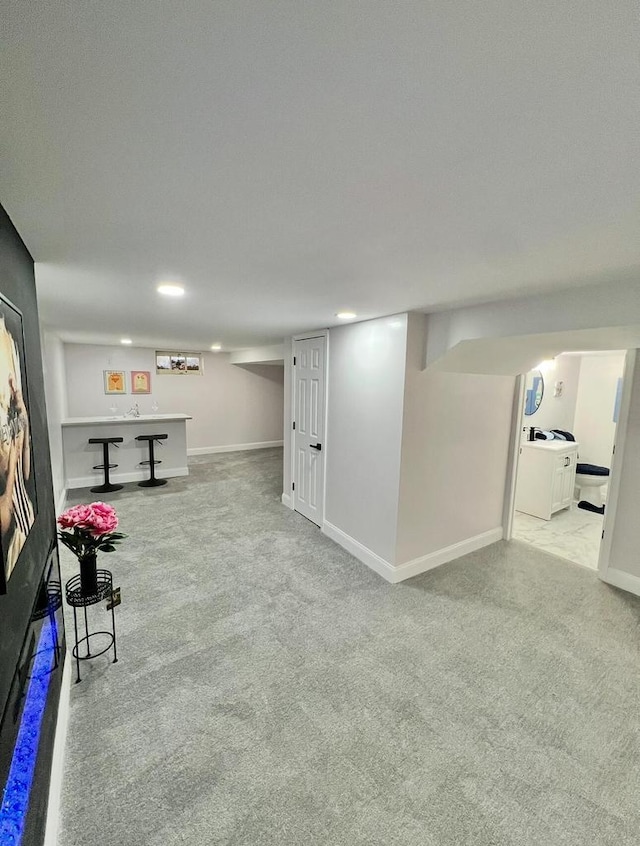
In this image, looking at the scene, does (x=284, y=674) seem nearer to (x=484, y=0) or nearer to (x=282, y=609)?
(x=282, y=609)

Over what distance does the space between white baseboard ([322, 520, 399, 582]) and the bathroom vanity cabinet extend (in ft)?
7.66

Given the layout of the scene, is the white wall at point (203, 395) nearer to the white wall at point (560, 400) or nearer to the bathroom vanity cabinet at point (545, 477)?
the white wall at point (560, 400)

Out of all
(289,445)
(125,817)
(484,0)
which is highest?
(484,0)

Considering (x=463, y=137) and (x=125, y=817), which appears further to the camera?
(x=125, y=817)

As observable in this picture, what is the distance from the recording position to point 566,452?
454 cm

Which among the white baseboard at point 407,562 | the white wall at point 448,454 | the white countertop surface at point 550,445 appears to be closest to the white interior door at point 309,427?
the white baseboard at point 407,562

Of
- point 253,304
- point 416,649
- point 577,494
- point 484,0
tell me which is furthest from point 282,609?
point 577,494

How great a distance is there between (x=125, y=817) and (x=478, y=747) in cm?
149

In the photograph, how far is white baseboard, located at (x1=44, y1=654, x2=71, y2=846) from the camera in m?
1.27

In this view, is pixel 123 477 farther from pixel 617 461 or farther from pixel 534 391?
pixel 534 391

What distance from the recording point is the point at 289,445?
15.4ft

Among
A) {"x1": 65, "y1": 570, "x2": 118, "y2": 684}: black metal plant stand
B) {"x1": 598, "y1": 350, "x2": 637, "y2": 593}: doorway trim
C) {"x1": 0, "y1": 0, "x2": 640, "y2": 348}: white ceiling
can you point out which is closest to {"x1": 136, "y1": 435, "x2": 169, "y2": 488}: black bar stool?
{"x1": 65, "y1": 570, "x2": 118, "y2": 684}: black metal plant stand

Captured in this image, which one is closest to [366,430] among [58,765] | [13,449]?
[13,449]

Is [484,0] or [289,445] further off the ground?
[484,0]
